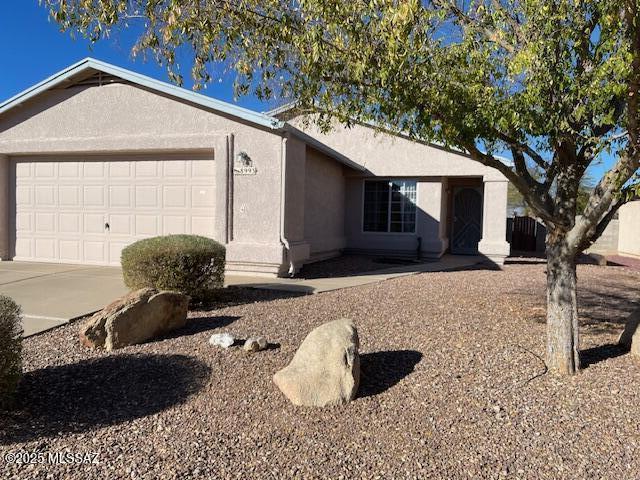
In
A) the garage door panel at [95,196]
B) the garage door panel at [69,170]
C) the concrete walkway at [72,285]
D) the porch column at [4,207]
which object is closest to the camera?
the concrete walkway at [72,285]

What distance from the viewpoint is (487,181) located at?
14.8 m

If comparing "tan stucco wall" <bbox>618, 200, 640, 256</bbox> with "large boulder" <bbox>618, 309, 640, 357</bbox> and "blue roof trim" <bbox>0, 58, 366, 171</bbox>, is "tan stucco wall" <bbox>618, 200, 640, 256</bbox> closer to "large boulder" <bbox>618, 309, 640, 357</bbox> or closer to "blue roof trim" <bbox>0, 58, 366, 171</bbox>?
"blue roof trim" <bbox>0, 58, 366, 171</bbox>

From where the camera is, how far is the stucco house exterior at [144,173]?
33.6ft

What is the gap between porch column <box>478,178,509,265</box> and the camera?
14641 millimetres

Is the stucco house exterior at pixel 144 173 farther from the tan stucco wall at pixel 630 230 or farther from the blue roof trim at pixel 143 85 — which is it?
the tan stucco wall at pixel 630 230

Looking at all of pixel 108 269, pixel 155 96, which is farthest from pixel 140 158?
pixel 108 269

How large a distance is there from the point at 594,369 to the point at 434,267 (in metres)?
8.19

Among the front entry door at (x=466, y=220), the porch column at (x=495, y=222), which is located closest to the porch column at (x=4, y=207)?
the porch column at (x=495, y=222)

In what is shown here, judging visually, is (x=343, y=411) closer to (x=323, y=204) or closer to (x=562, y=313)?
(x=562, y=313)

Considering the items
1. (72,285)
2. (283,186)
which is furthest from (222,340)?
(283,186)

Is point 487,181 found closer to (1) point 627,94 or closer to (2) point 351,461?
(1) point 627,94

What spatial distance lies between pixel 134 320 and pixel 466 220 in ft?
48.4

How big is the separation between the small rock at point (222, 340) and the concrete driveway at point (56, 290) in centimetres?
227

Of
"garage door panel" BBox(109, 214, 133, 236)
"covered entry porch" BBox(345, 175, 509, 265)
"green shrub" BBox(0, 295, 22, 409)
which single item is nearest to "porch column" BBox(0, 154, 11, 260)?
"garage door panel" BBox(109, 214, 133, 236)
